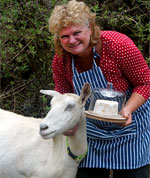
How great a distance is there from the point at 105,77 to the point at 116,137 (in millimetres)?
533

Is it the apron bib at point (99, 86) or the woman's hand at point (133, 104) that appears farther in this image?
the apron bib at point (99, 86)

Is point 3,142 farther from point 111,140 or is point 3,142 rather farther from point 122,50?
point 122,50

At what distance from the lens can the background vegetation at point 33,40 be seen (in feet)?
13.7

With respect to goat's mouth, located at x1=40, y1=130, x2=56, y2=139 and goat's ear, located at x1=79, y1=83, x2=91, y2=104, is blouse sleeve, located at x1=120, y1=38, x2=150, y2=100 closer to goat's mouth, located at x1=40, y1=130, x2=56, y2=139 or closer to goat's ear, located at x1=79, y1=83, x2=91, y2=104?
goat's ear, located at x1=79, y1=83, x2=91, y2=104

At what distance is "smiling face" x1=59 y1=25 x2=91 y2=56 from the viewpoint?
7.34 ft

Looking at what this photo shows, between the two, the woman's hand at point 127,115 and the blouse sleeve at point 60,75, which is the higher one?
the blouse sleeve at point 60,75

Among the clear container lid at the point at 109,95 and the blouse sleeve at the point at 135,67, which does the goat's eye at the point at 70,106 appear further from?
the blouse sleeve at the point at 135,67

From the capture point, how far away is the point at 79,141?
2414 millimetres

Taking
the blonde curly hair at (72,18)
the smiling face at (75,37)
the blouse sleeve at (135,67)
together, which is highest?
the blonde curly hair at (72,18)

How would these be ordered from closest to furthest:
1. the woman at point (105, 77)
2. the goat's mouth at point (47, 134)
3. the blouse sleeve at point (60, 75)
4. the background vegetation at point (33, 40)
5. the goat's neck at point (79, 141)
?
the goat's mouth at point (47, 134) < the woman at point (105, 77) < the goat's neck at point (79, 141) < the blouse sleeve at point (60, 75) < the background vegetation at point (33, 40)

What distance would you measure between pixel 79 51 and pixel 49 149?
906 millimetres

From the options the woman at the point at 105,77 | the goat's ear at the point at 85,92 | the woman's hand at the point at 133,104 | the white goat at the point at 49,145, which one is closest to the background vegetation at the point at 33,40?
the white goat at the point at 49,145

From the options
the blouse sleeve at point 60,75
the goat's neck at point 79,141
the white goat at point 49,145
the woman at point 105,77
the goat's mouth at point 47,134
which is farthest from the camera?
the blouse sleeve at point 60,75

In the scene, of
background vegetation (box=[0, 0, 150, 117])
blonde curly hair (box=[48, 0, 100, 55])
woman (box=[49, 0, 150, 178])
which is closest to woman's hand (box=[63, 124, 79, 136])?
woman (box=[49, 0, 150, 178])
